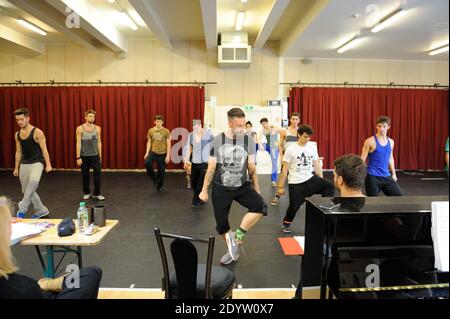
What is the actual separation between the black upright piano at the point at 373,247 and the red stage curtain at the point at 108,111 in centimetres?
708

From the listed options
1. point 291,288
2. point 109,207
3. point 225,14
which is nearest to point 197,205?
point 109,207

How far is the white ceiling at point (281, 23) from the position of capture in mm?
4816

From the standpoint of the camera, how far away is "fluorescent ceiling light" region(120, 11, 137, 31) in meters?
6.14

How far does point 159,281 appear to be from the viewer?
2576 millimetres

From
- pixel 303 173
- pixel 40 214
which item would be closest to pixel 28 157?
pixel 40 214

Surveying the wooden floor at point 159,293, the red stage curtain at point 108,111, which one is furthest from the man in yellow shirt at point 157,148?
the wooden floor at point 159,293

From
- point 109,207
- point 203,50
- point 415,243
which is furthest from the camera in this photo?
point 203,50

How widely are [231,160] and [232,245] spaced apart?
30.5 inches

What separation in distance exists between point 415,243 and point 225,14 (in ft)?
19.4

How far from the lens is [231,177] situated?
2.82m

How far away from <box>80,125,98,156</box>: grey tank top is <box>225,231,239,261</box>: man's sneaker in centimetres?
323

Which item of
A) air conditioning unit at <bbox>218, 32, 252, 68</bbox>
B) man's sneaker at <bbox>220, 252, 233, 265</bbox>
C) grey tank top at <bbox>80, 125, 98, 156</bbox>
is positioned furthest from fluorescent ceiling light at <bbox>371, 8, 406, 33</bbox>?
grey tank top at <bbox>80, 125, 98, 156</bbox>

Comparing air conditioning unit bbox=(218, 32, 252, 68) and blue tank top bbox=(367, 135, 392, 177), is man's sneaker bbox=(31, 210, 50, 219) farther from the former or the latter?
air conditioning unit bbox=(218, 32, 252, 68)
